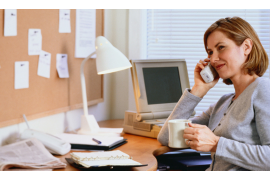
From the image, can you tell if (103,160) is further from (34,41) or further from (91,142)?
(34,41)

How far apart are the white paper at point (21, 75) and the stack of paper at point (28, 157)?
289 millimetres

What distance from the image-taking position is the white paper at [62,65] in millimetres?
1600

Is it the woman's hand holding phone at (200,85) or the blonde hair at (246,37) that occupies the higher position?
the blonde hair at (246,37)

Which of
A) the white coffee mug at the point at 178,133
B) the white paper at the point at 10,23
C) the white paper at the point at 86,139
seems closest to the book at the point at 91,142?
the white paper at the point at 86,139

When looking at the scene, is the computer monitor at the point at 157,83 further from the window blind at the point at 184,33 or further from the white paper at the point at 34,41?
the white paper at the point at 34,41

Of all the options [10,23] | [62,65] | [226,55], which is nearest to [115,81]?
[62,65]

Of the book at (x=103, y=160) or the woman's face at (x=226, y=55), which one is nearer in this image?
the book at (x=103, y=160)

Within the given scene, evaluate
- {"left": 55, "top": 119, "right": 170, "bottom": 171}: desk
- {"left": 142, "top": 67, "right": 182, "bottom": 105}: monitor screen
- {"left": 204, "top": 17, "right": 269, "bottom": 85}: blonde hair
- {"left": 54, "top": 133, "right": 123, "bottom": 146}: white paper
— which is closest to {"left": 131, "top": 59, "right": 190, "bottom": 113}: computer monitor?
{"left": 142, "top": 67, "right": 182, "bottom": 105}: monitor screen

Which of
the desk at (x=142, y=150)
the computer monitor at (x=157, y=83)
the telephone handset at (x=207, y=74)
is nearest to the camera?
the desk at (x=142, y=150)

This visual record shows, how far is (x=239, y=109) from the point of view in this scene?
3.63 ft

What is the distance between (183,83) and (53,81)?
780 millimetres

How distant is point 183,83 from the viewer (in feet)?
5.92
